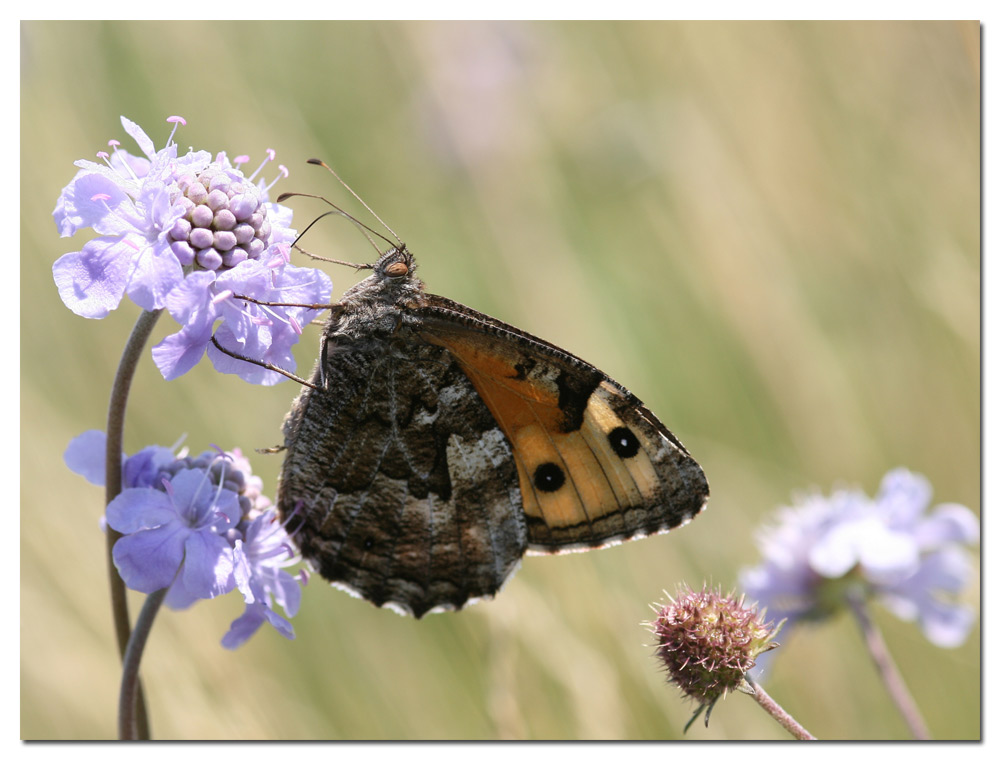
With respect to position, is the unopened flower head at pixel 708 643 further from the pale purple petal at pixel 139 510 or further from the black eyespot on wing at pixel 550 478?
the pale purple petal at pixel 139 510

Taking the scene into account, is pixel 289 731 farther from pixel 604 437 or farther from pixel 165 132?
pixel 165 132

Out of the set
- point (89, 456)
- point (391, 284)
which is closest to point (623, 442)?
point (391, 284)

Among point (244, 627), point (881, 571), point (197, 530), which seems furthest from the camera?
point (881, 571)

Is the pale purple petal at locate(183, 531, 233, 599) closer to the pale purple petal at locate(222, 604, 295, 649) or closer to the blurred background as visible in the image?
the pale purple petal at locate(222, 604, 295, 649)

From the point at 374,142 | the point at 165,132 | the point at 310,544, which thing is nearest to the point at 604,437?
the point at 310,544

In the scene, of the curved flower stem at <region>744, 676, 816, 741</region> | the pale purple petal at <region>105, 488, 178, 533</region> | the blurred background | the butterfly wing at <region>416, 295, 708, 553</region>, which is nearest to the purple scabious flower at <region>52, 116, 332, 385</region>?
the pale purple petal at <region>105, 488, 178, 533</region>

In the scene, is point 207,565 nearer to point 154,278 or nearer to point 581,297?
point 154,278

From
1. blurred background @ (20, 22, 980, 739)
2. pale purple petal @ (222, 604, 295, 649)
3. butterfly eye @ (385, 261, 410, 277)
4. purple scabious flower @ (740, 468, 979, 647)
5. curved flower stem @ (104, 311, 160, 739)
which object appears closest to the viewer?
curved flower stem @ (104, 311, 160, 739)
